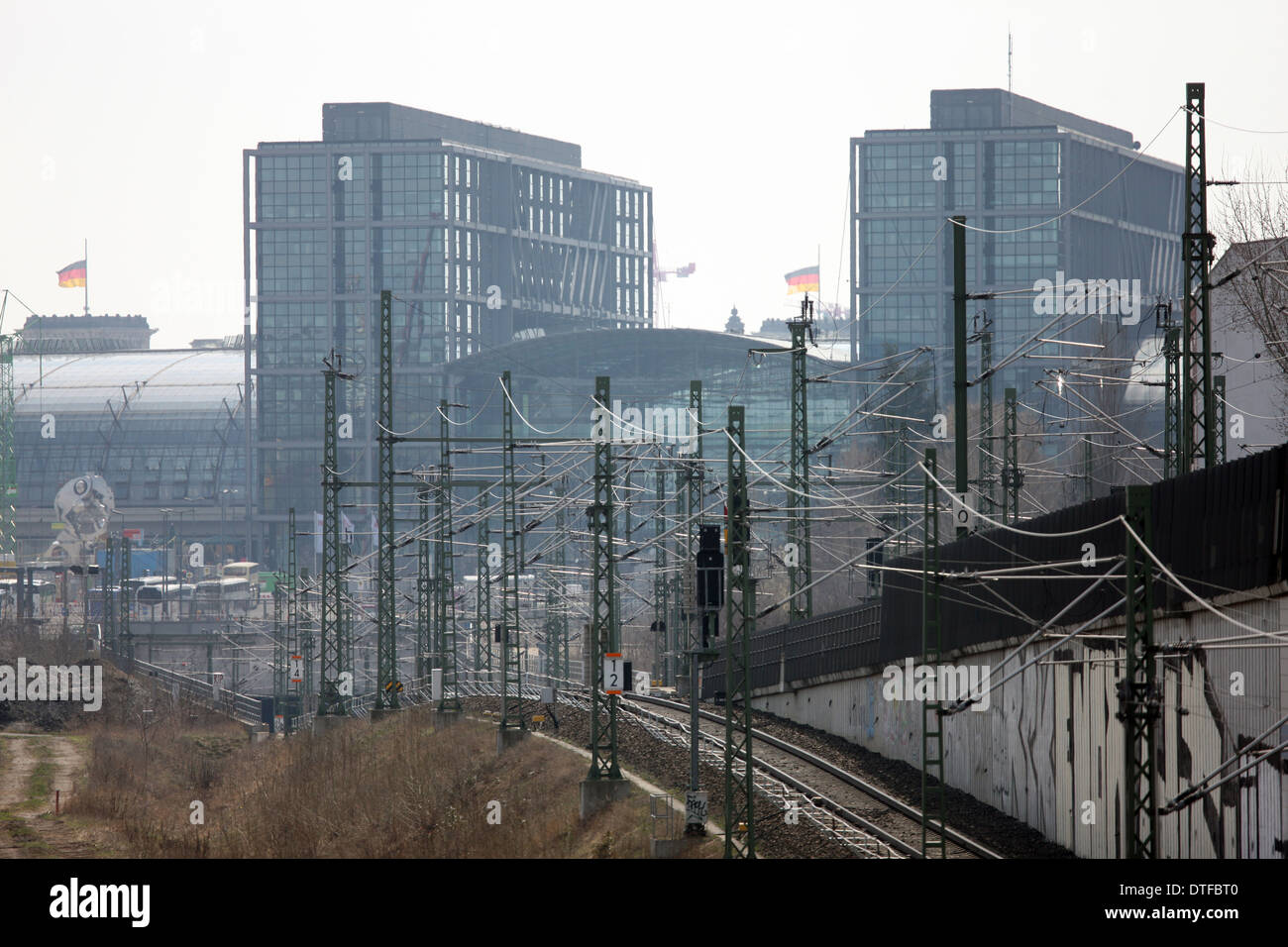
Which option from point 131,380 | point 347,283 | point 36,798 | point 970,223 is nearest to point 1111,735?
point 36,798

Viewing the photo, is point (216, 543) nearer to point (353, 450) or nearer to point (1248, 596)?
point (353, 450)

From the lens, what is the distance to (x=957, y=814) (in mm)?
31875

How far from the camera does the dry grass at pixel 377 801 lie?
34156 millimetres

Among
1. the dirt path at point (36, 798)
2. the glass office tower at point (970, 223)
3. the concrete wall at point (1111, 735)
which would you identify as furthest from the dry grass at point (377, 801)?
the glass office tower at point (970, 223)

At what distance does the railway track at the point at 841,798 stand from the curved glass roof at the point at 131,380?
458 feet

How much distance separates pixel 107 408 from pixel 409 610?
3232 inches

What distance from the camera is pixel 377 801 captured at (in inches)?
1682

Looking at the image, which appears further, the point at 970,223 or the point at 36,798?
the point at 970,223

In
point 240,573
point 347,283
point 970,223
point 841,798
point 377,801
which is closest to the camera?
point 841,798

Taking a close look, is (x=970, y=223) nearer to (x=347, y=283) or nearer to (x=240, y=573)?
(x=347, y=283)

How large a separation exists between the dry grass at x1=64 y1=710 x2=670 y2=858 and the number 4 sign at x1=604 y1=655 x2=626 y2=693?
8.48 feet

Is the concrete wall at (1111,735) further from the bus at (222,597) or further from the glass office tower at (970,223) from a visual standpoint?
the glass office tower at (970,223)

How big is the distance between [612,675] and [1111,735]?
10.4m
